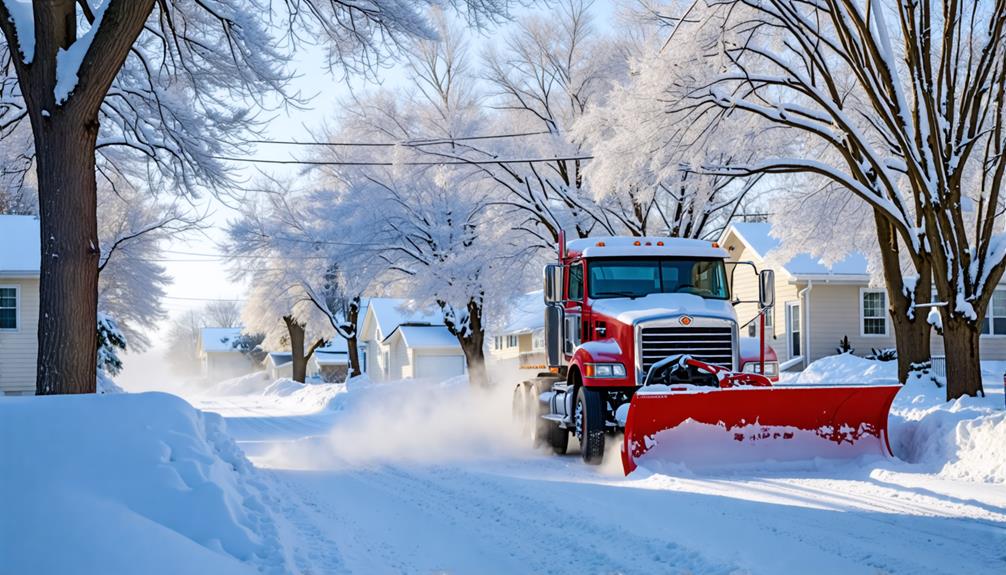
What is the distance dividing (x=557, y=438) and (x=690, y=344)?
2950 millimetres

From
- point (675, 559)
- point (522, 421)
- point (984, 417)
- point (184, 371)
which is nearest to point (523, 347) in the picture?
point (522, 421)

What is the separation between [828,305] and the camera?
31.0m

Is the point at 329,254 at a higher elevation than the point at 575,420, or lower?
higher

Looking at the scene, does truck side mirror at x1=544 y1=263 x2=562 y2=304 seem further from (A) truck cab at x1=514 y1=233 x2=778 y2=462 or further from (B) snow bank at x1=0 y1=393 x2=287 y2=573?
(B) snow bank at x1=0 y1=393 x2=287 y2=573

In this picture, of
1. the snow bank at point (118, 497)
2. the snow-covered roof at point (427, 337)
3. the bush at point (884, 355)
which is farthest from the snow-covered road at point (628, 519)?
the snow-covered roof at point (427, 337)

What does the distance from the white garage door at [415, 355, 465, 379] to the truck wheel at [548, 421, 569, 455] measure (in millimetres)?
40649

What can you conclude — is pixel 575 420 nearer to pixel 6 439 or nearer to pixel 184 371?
pixel 6 439

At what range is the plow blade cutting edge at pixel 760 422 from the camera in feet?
36.8

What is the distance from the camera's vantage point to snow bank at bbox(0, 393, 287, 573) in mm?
5453

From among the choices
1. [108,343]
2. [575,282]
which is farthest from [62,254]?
[108,343]

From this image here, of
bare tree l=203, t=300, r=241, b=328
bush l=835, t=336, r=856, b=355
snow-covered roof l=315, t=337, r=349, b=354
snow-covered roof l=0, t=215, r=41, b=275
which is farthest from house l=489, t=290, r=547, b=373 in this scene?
bare tree l=203, t=300, r=241, b=328

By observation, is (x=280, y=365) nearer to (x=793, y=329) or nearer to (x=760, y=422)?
(x=793, y=329)

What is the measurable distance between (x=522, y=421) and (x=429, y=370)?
39.5 m

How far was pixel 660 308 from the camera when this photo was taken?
508 inches
